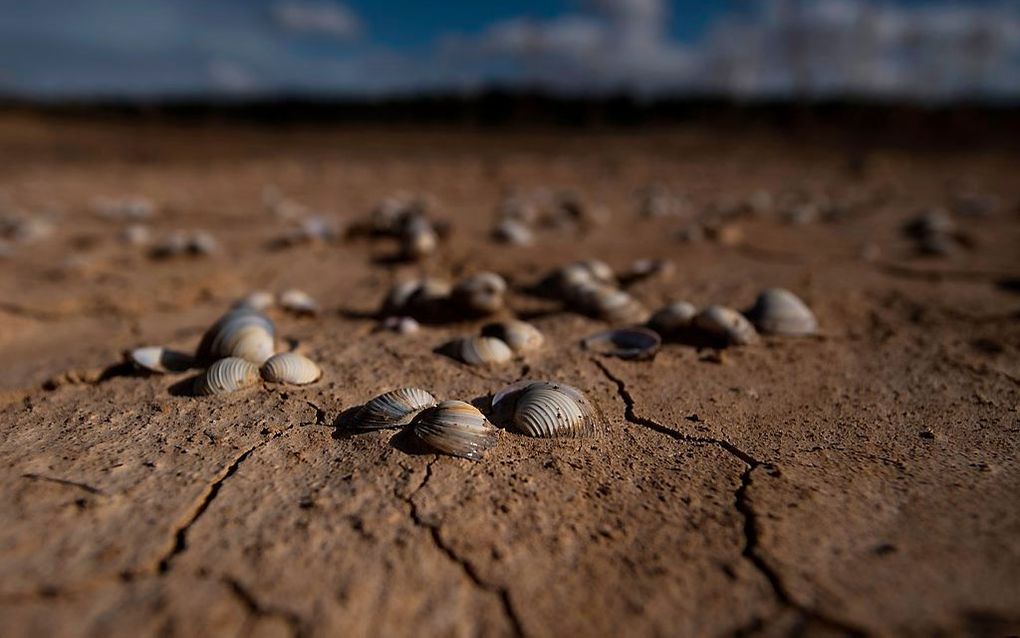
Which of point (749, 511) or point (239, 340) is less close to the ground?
point (239, 340)

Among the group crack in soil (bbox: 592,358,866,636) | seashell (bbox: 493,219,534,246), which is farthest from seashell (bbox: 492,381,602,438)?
seashell (bbox: 493,219,534,246)

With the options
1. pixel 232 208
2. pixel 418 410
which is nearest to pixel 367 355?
pixel 418 410

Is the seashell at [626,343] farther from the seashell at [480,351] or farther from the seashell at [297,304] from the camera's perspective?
the seashell at [297,304]

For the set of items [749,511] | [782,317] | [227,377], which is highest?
[227,377]

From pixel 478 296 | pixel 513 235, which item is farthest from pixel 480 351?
pixel 513 235

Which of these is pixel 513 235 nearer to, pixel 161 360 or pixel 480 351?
pixel 480 351

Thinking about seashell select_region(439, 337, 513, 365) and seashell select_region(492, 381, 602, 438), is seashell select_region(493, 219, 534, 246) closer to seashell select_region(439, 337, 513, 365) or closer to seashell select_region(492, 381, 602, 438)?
seashell select_region(439, 337, 513, 365)

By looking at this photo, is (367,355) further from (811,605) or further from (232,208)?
(232,208)
